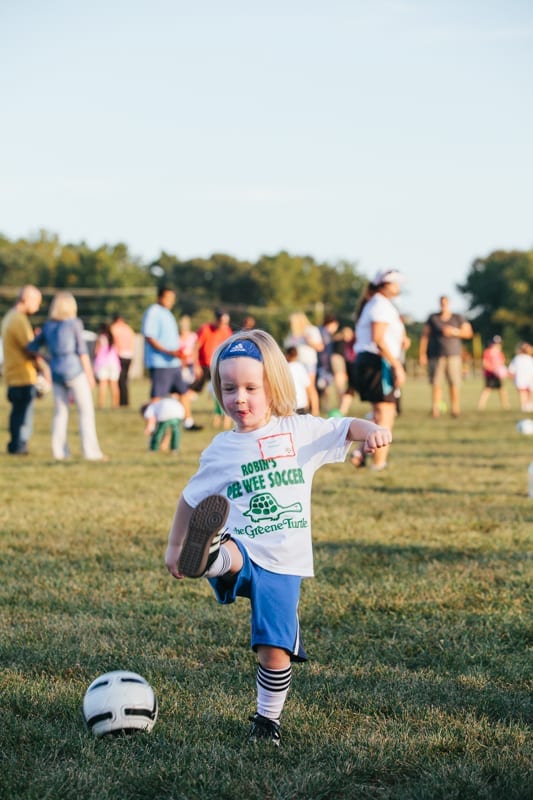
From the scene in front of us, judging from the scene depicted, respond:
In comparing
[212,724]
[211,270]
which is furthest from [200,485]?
[211,270]

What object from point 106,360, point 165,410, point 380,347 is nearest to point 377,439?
point 380,347

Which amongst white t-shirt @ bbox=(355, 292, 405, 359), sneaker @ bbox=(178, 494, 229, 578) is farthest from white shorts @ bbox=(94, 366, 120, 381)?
sneaker @ bbox=(178, 494, 229, 578)

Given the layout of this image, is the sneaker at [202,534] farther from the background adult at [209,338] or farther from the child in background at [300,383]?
the background adult at [209,338]

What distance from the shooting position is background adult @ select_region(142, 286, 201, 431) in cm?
1208

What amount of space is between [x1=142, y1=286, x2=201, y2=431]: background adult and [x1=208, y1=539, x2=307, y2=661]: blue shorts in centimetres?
884

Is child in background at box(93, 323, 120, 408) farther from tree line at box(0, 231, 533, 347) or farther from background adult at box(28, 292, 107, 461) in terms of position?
tree line at box(0, 231, 533, 347)

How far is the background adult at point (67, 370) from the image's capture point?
1130 cm

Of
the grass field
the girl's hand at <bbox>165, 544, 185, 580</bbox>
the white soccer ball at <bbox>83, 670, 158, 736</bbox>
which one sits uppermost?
the girl's hand at <bbox>165, 544, 185, 580</bbox>

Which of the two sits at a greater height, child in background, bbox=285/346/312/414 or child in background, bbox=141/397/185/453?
child in background, bbox=285/346/312/414

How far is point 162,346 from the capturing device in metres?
12.1

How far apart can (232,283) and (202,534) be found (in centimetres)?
9255

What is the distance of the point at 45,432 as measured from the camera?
15.8 meters

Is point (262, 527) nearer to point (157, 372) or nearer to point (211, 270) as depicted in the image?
point (157, 372)

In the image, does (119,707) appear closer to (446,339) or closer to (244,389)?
(244,389)
